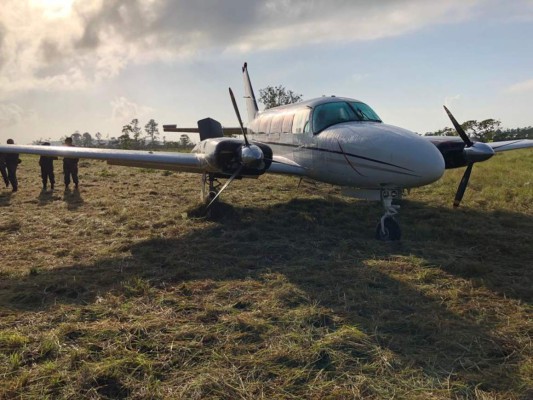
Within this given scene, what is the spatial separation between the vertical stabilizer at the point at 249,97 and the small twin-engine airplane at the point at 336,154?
573cm

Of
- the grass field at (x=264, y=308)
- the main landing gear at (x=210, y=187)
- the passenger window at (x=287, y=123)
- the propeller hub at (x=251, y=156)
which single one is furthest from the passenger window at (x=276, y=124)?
the propeller hub at (x=251, y=156)

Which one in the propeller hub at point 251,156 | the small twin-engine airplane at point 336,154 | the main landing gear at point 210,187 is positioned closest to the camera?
the small twin-engine airplane at point 336,154

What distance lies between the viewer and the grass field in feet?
11.0

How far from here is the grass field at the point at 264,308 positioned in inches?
132

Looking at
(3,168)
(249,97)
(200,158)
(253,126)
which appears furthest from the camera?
(249,97)

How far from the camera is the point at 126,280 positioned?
583 centimetres

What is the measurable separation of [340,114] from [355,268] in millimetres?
4711

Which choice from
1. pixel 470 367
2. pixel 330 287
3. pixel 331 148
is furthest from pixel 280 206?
pixel 470 367

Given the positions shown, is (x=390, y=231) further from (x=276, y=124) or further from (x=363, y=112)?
(x=276, y=124)

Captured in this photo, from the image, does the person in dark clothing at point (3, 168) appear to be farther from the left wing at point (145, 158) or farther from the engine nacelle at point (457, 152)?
the engine nacelle at point (457, 152)

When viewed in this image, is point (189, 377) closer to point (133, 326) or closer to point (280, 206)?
point (133, 326)

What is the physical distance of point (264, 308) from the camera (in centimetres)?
482

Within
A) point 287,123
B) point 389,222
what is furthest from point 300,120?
point 389,222

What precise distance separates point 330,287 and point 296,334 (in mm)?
1541
